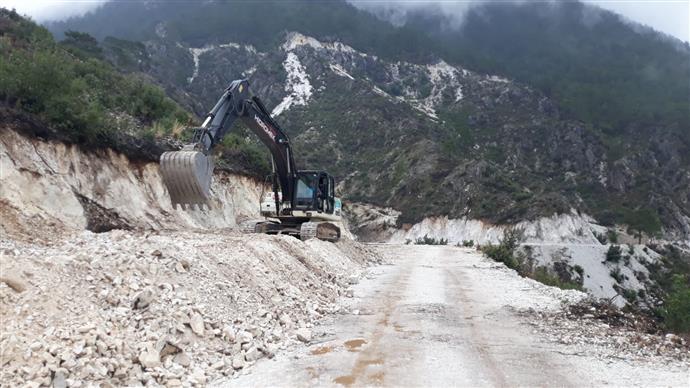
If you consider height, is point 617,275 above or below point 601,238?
below

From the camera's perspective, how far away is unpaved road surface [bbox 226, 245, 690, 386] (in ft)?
22.5

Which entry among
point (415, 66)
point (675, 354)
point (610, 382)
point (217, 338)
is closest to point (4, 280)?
point (217, 338)

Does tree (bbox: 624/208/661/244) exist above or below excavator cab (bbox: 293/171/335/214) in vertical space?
above

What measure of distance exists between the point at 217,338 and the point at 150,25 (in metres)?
165

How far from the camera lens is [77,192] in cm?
1831

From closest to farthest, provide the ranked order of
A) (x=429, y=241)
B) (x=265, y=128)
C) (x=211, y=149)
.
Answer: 1. (x=211, y=149)
2. (x=265, y=128)
3. (x=429, y=241)

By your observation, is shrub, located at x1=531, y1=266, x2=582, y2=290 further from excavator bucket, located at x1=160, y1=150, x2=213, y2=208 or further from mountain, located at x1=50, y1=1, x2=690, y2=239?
mountain, located at x1=50, y1=1, x2=690, y2=239

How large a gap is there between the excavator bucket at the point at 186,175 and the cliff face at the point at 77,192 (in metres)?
2.89

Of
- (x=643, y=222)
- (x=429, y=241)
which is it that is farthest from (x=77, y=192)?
(x=643, y=222)

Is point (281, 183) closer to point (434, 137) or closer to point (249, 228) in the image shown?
point (249, 228)

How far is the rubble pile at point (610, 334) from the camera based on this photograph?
323 inches

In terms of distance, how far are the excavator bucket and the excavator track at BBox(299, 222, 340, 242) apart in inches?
209

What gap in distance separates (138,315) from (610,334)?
7.55m

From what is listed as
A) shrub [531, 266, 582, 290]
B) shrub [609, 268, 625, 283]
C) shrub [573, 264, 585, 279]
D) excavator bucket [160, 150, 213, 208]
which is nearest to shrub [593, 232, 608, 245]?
shrub [609, 268, 625, 283]
